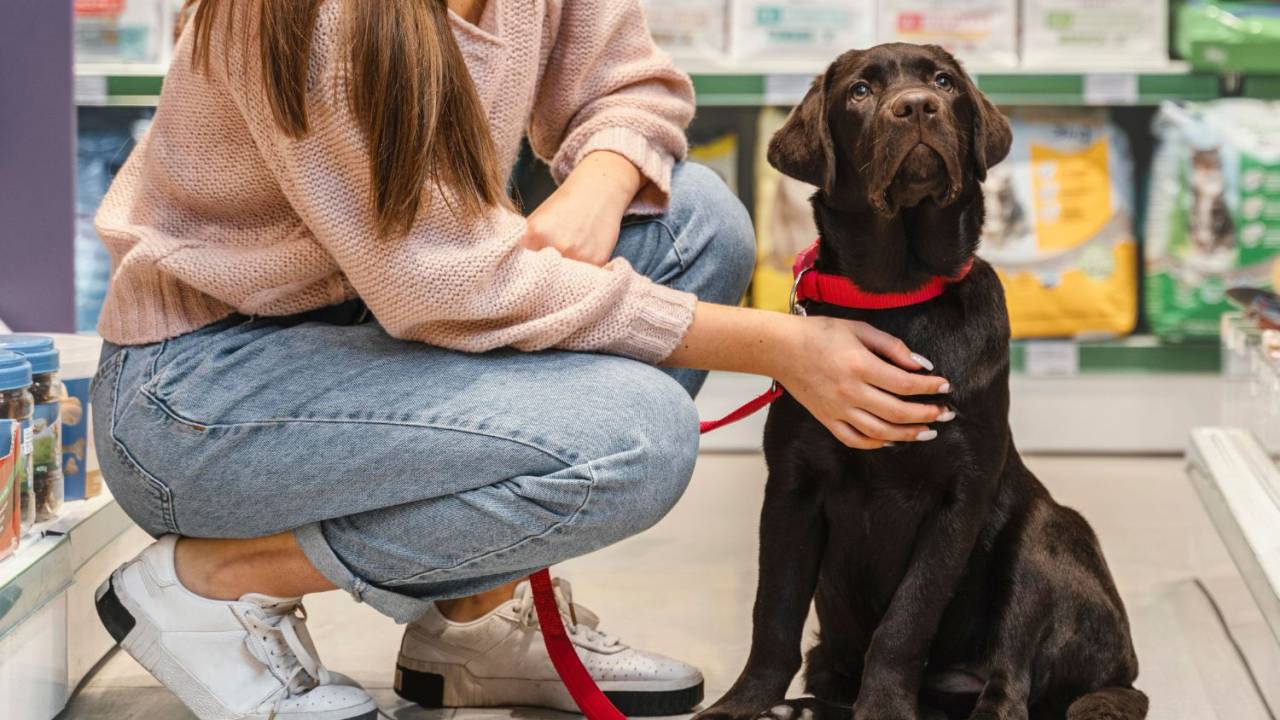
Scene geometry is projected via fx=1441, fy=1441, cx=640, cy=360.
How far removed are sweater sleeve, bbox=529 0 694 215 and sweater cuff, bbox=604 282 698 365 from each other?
193 mm

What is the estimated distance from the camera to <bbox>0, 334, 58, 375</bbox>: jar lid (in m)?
1.40

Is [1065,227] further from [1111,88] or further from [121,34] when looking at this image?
[121,34]

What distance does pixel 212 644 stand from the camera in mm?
1296

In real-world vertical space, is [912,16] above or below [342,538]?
above

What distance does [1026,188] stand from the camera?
2.81 m

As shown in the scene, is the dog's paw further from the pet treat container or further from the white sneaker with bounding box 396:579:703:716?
the pet treat container

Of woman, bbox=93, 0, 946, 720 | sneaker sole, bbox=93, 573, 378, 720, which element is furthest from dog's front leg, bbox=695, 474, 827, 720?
sneaker sole, bbox=93, 573, 378, 720

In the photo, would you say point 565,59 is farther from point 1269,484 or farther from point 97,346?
point 1269,484

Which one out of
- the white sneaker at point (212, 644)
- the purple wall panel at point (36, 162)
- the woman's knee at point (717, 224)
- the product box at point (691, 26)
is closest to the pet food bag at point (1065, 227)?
the product box at point (691, 26)

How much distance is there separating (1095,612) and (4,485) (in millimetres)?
997

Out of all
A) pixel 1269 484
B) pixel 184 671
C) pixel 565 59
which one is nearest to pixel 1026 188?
pixel 1269 484

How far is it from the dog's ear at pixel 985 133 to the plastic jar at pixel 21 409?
89 centimetres

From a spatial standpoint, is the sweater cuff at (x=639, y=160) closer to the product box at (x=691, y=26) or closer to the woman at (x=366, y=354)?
the woman at (x=366, y=354)

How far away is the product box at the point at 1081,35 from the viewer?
8.87ft
